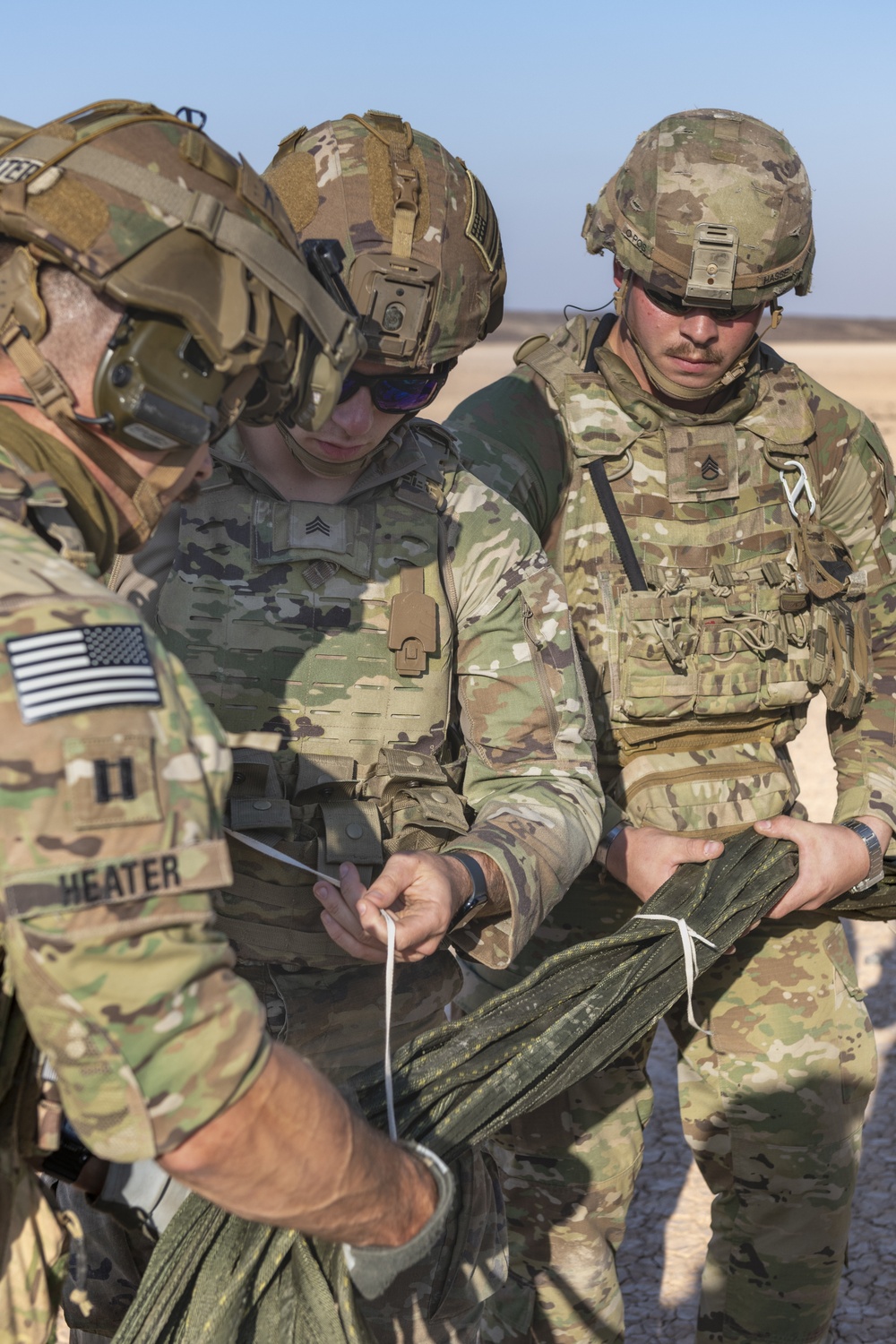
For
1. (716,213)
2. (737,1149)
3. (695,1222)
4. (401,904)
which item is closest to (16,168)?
(401,904)

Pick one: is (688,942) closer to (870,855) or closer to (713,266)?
(870,855)

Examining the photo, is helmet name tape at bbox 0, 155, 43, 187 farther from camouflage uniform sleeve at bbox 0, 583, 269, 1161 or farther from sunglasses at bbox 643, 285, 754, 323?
sunglasses at bbox 643, 285, 754, 323

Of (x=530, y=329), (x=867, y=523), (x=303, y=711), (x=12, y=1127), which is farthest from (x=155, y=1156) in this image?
(x=530, y=329)

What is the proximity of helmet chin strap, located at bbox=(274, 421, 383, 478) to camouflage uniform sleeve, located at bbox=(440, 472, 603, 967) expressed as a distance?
230mm

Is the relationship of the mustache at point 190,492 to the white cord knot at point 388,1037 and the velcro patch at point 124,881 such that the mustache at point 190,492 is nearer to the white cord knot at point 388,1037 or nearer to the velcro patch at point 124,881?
the velcro patch at point 124,881

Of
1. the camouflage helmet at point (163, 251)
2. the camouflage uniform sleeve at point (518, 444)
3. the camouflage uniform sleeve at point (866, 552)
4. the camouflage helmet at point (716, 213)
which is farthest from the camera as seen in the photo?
the camouflage uniform sleeve at point (866, 552)

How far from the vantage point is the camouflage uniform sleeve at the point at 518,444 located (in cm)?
376

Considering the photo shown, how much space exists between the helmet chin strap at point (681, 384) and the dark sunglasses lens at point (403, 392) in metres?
1.17

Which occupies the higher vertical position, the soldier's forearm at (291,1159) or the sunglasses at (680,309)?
the sunglasses at (680,309)

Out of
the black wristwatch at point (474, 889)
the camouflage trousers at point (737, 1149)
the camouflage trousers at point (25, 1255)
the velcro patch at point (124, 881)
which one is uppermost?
the velcro patch at point (124, 881)

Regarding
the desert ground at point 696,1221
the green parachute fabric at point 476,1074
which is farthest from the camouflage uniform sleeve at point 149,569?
the desert ground at point 696,1221

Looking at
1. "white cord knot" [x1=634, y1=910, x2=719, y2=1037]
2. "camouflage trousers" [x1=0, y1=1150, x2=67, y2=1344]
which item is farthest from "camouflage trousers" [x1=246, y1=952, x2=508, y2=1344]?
"camouflage trousers" [x1=0, y1=1150, x2=67, y2=1344]

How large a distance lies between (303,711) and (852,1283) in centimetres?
307

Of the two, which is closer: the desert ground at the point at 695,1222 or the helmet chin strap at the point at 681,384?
the helmet chin strap at the point at 681,384
